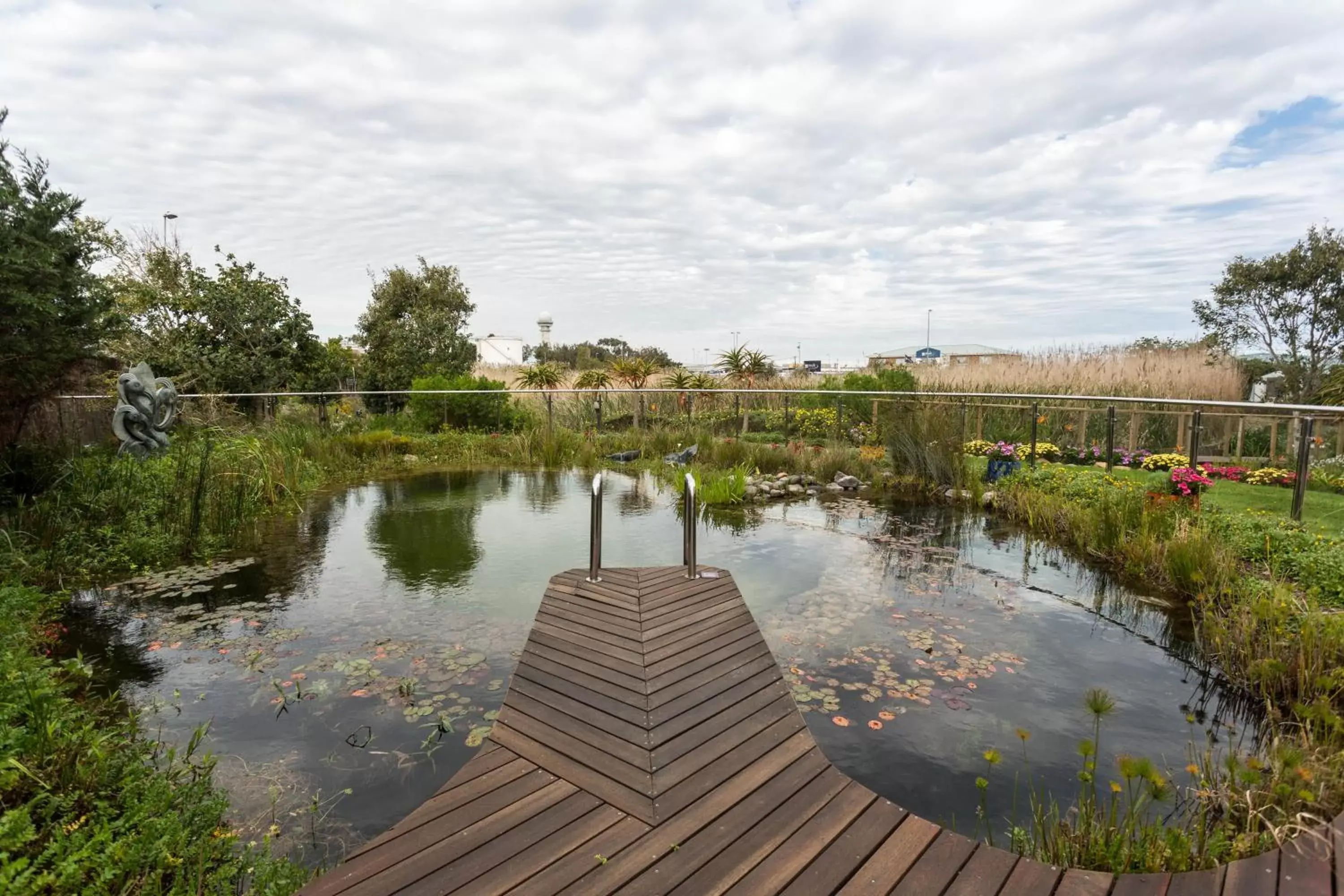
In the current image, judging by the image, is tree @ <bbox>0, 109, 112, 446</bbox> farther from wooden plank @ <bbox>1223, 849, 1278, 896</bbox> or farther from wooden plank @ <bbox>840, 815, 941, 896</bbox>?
wooden plank @ <bbox>1223, 849, 1278, 896</bbox>

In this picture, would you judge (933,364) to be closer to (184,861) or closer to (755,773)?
(755,773)

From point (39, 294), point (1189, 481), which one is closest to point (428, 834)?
point (39, 294)

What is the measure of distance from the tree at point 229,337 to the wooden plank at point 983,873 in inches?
520

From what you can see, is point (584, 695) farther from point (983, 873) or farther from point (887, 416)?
point (887, 416)

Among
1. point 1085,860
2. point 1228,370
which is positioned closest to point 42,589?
point 1085,860

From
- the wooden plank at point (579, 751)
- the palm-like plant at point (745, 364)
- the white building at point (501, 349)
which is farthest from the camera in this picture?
the white building at point (501, 349)

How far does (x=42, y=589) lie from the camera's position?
4.38 m

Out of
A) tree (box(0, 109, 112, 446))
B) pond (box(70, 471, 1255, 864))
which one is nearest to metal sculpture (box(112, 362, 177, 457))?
tree (box(0, 109, 112, 446))

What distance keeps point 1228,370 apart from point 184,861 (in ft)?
51.2

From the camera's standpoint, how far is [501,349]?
35719 mm

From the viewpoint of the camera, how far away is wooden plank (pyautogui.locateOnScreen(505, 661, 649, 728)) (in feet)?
8.41

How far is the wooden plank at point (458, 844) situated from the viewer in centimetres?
170

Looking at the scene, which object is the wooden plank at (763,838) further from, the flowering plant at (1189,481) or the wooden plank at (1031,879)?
the flowering plant at (1189,481)

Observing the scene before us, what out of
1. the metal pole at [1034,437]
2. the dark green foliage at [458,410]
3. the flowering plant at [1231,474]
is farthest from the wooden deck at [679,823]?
the dark green foliage at [458,410]
